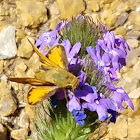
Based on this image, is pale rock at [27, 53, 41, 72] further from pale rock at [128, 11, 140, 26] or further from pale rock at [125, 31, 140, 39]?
pale rock at [128, 11, 140, 26]

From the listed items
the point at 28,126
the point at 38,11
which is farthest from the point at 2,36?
the point at 28,126

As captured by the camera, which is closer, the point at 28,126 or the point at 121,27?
the point at 28,126

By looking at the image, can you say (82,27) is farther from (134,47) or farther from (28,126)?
(134,47)

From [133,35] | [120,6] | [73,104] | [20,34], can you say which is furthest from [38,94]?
[120,6]

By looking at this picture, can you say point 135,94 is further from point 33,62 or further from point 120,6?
point 120,6

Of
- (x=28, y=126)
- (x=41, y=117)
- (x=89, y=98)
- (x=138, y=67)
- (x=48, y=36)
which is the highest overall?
(x=48, y=36)

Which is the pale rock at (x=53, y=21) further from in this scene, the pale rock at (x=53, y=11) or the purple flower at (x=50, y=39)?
the purple flower at (x=50, y=39)

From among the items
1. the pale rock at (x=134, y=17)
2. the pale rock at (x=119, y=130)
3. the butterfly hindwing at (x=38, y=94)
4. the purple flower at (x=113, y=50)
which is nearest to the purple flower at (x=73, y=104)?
the butterfly hindwing at (x=38, y=94)
